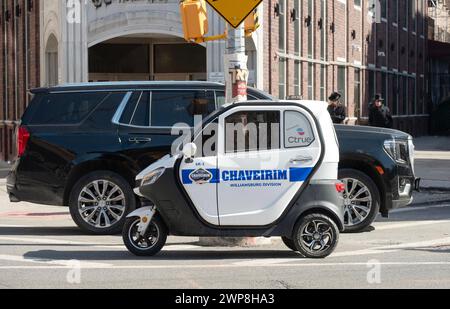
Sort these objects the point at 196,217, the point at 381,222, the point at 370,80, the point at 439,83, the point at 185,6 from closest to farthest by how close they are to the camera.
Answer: the point at 196,217, the point at 185,6, the point at 381,222, the point at 370,80, the point at 439,83

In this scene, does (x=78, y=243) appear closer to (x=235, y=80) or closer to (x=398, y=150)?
(x=235, y=80)

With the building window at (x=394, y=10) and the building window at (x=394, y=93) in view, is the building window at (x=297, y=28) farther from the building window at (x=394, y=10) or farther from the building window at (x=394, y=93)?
the building window at (x=394, y=10)

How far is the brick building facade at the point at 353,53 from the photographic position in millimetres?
27078

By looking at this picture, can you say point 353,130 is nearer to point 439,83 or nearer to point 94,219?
point 94,219

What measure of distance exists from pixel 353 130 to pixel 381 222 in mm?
1973

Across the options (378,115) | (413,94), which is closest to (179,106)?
(378,115)

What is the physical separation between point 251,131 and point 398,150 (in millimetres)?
3111

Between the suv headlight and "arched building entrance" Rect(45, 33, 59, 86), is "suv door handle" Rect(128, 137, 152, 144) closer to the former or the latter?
the suv headlight

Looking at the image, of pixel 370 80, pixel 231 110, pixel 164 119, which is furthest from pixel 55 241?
pixel 370 80

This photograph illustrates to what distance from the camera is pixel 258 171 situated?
10.4m

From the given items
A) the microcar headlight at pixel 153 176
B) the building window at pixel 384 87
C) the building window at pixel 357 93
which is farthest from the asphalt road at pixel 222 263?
the building window at pixel 384 87

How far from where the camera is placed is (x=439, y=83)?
52281mm

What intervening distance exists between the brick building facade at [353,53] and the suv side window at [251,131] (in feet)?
47.4

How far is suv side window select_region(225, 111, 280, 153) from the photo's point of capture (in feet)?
34.4
